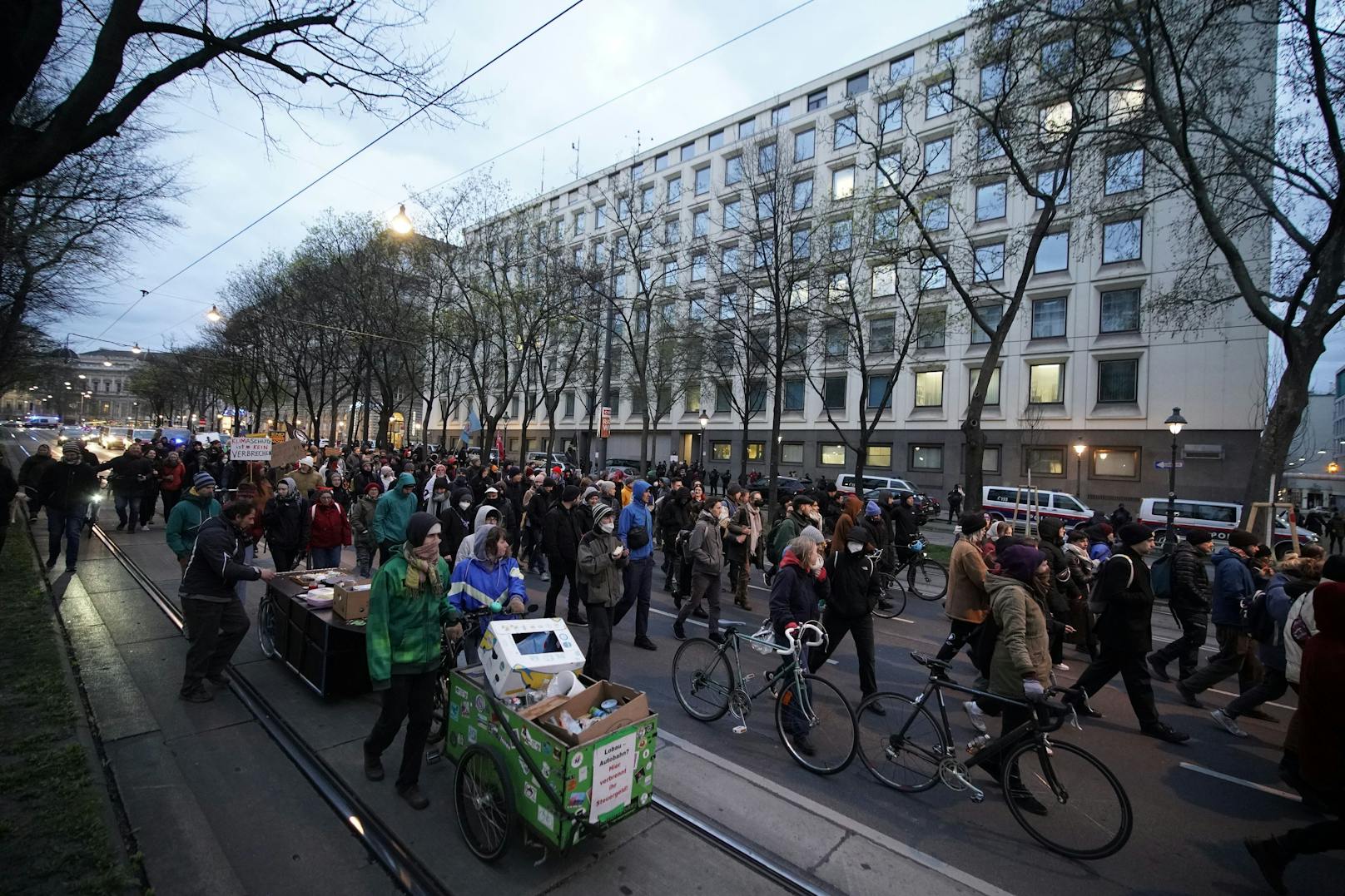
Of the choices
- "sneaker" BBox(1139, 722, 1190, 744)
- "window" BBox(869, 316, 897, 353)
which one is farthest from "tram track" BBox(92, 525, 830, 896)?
"window" BBox(869, 316, 897, 353)

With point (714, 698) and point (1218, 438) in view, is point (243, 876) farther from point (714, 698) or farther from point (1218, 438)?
point (1218, 438)

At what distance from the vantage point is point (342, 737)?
452cm

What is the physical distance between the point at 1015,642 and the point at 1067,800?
96cm

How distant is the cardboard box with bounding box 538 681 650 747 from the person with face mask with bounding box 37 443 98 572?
10.1 m

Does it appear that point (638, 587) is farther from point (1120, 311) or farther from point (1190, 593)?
point (1120, 311)

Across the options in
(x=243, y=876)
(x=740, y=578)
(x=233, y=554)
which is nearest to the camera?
(x=243, y=876)

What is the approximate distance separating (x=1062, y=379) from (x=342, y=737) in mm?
34377

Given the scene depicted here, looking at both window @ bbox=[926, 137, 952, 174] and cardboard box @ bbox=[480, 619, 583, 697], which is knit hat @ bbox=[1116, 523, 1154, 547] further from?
window @ bbox=[926, 137, 952, 174]

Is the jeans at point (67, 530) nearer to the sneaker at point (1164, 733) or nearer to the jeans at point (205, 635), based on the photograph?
the jeans at point (205, 635)

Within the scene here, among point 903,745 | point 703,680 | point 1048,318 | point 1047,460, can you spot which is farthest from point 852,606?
point 1048,318

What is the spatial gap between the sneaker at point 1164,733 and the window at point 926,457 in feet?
97.4

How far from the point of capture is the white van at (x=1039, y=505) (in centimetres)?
2203

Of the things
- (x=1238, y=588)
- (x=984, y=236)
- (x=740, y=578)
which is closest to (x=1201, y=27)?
(x=1238, y=588)

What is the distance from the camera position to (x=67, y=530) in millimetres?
9039
